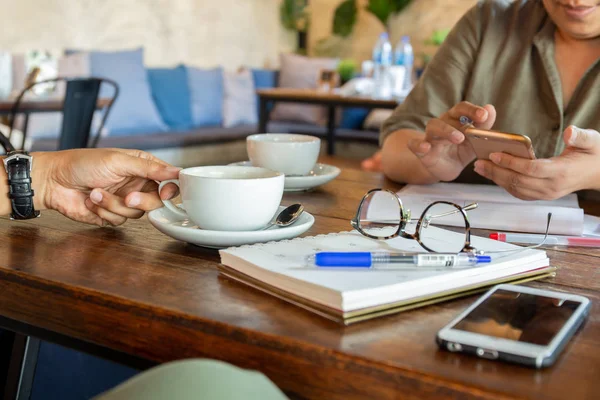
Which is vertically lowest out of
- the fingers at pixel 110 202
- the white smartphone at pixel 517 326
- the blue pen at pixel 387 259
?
the fingers at pixel 110 202

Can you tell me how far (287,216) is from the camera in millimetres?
839

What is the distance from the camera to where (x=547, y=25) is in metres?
1.41

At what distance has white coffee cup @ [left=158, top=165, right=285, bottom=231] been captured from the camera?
73 cm

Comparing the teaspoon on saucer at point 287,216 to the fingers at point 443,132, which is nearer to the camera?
the teaspoon on saucer at point 287,216

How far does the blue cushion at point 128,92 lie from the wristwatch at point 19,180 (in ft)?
12.2

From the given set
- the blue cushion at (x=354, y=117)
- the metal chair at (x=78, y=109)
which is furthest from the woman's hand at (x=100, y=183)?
the blue cushion at (x=354, y=117)

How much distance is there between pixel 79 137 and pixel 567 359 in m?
2.40

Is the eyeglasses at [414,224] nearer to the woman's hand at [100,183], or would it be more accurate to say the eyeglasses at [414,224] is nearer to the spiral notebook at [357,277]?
the spiral notebook at [357,277]

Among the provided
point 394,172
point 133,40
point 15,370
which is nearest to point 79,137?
point 394,172

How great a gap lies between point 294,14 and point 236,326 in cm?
631

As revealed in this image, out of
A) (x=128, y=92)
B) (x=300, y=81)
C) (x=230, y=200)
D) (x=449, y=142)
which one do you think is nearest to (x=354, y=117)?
(x=300, y=81)

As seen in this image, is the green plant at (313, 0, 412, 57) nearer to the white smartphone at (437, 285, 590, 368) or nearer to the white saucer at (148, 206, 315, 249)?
the white saucer at (148, 206, 315, 249)

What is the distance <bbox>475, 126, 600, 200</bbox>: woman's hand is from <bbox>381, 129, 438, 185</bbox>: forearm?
0.23 m

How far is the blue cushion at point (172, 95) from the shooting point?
16.8 ft
